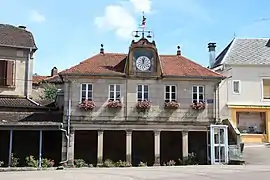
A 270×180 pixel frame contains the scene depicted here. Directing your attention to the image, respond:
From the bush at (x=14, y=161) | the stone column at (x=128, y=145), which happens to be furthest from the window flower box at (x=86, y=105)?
the bush at (x=14, y=161)

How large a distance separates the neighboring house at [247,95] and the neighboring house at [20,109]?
13.2 meters

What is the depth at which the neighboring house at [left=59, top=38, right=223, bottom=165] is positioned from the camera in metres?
26.7

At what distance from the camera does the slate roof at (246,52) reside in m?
34.8

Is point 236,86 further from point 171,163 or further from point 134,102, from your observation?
point 134,102

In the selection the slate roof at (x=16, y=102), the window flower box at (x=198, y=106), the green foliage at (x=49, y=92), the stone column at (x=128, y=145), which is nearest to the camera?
the stone column at (x=128, y=145)

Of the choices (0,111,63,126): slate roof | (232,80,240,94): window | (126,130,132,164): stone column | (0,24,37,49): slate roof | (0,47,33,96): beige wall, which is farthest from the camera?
(232,80,240,94): window

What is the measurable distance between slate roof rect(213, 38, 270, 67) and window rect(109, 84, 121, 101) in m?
11.0

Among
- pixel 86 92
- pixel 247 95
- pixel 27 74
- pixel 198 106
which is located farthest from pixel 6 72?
pixel 247 95

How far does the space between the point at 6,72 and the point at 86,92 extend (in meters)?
7.36

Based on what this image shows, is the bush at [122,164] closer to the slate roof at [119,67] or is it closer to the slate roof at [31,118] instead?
the slate roof at [31,118]

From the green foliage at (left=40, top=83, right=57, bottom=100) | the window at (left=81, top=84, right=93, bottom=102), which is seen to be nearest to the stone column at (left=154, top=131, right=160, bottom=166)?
the window at (left=81, top=84, right=93, bottom=102)

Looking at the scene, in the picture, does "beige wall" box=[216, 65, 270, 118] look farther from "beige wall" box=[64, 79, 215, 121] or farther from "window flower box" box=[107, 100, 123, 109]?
"window flower box" box=[107, 100, 123, 109]

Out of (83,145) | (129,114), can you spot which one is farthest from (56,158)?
(129,114)

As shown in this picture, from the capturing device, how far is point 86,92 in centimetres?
2697
